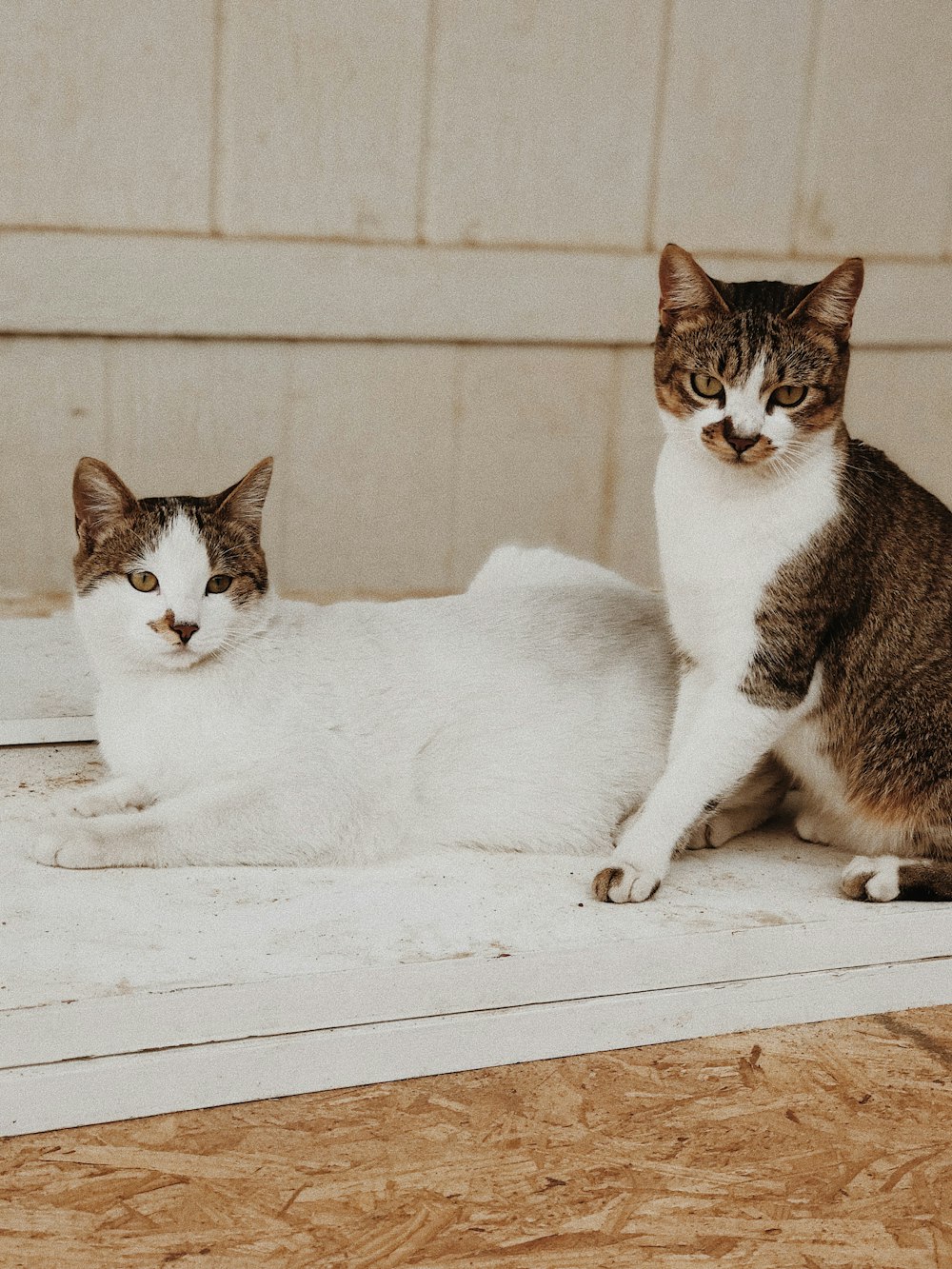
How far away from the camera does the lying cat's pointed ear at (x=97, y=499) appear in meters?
1.62

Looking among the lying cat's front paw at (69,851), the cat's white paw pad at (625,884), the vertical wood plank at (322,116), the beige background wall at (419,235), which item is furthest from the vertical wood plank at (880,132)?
the lying cat's front paw at (69,851)

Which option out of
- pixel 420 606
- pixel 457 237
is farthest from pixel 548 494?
pixel 420 606

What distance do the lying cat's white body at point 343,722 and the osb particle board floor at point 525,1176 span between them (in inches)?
14.5

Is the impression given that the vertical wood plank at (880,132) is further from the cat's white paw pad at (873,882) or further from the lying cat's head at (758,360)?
the cat's white paw pad at (873,882)

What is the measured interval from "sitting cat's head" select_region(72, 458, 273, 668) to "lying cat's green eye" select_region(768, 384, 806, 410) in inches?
24.3

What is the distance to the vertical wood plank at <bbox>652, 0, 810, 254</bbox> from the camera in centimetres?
277

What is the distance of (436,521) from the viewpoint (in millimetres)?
2943

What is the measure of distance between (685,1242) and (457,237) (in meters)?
2.06

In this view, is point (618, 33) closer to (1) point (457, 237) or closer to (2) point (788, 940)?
(1) point (457, 237)

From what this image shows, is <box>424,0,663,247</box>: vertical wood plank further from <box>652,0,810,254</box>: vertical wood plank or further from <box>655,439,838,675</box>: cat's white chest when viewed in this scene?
<box>655,439,838,675</box>: cat's white chest

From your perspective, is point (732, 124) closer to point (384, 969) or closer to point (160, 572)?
point (160, 572)

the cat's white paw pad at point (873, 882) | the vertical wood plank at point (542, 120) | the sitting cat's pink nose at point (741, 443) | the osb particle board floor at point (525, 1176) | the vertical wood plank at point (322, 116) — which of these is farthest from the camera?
the vertical wood plank at point (542, 120)

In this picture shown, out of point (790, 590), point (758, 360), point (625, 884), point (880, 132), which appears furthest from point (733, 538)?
point (880, 132)

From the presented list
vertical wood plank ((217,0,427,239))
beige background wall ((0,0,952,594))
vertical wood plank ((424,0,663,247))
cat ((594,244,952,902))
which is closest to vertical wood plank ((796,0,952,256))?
beige background wall ((0,0,952,594))
